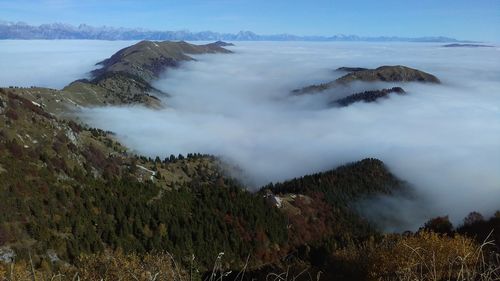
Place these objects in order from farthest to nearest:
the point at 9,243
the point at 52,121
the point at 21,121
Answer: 1. the point at 52,121
2. the point at 21,121
3. the point at 9,243

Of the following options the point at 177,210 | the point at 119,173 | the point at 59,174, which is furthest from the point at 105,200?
the point at 119,173

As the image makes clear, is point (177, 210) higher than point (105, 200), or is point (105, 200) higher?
point (105, 200)

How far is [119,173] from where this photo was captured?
19025 cm

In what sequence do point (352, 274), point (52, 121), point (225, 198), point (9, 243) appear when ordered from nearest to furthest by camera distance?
1. point (352, 274)
2. point (9, 243)
3. point (52, 121)
4. point (225, 198)

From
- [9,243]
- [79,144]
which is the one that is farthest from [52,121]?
[9,243]

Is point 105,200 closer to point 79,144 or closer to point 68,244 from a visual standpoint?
point 68,244

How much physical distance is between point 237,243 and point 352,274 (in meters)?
116

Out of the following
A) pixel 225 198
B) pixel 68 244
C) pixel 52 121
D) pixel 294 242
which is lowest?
pixel 294 242

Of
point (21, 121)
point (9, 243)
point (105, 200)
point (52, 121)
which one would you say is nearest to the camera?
point (9, 243)

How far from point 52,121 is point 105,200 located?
54.2 m

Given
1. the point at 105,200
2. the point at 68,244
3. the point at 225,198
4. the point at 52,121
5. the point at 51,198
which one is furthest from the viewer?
the point at 225,198

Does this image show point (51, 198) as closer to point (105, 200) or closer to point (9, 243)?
point (105, 200)

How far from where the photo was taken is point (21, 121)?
6432 inches

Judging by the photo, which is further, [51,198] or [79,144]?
[79,144]
